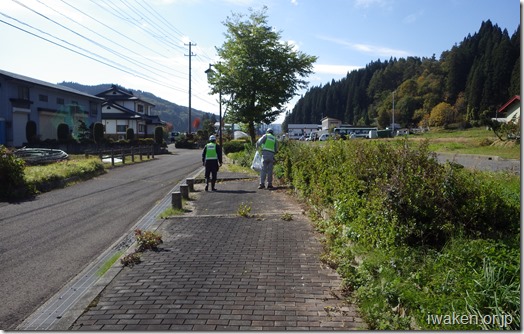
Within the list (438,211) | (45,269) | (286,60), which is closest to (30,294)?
(45,269)

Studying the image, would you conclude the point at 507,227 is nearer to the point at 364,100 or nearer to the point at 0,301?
the point at 0,301

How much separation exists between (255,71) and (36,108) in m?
24.8

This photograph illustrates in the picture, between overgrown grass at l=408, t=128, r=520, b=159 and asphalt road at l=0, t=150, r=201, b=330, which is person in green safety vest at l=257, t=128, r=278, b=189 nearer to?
asphalt road at l=0, t=150, r=201, b=330

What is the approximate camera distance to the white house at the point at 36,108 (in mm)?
33719

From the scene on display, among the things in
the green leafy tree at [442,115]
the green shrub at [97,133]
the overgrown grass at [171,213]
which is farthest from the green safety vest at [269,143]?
the green leafy tree at [442,115]

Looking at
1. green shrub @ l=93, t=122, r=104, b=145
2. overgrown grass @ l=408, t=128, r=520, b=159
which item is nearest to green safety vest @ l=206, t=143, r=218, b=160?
overgrown grass @ l=408, t=128, r=520, b=159

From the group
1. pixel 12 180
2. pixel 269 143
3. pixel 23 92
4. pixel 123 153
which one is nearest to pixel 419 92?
pixel 23 92

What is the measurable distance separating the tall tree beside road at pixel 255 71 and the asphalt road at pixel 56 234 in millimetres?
8896

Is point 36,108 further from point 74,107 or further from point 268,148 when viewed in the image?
point 268,148

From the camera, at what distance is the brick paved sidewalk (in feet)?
13.1

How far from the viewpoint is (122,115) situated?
5875 cm

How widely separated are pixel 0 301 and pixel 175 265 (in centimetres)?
200

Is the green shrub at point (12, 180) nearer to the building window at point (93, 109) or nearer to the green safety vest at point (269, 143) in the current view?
the green safety vest at point (269, 143)

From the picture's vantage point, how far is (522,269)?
11.1ft
